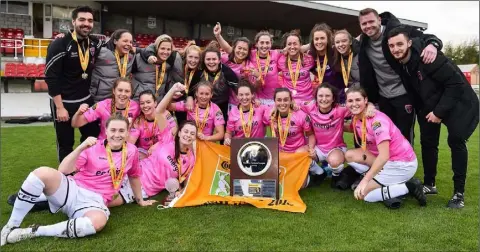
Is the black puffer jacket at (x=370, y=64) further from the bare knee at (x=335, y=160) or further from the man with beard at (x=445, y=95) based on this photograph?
the bare knee at (x=335, y=160)

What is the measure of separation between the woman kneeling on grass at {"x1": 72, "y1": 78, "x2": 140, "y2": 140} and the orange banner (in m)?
0.94

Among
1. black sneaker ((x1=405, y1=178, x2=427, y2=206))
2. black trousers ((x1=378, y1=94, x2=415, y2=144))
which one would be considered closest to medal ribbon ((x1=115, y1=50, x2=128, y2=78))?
black trousers ((x1=378, y1=94, x2=415, y2=144))

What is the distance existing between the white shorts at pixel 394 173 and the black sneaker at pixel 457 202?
1.48ft

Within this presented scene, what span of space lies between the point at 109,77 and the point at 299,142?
2.47 metres

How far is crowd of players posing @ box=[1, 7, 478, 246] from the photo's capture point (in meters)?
3.40

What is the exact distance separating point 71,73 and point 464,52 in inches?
1786

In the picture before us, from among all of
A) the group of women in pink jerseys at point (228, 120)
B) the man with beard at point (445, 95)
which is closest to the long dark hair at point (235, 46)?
the group of women in pink jerseys at point (228, 120)

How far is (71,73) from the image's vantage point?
171 inches

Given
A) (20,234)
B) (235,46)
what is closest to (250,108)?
(235,46)

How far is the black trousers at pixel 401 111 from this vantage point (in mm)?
4332

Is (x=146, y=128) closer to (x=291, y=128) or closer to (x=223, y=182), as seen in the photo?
(x=223, y=182)

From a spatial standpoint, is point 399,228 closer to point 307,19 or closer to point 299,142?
point 299,142

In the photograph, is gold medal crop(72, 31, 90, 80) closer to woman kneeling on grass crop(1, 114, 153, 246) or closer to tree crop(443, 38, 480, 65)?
woman kneeling on grass crop(1, 114, 153, 246)

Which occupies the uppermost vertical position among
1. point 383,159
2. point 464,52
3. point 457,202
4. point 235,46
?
point 464,52
